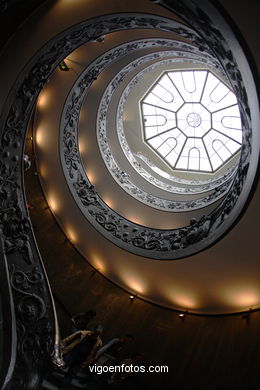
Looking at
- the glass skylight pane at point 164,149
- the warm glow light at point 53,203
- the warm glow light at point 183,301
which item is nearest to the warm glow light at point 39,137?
the warm glow light at point 53,203

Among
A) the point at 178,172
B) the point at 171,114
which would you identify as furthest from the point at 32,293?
the point at 171,114

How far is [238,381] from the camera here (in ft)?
22.6

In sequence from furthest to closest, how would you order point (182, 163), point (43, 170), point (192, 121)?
point (192, 121) < point (182, 163) < point (43, 170)

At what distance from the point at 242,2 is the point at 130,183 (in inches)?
316

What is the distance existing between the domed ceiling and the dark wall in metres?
0.31

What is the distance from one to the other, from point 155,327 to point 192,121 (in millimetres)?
9112

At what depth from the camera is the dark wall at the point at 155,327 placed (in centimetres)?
714

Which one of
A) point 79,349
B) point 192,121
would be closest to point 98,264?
point 79,349

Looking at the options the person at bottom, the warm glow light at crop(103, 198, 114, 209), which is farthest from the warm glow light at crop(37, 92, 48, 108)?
the person at bottom

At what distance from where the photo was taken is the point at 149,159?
46.6 ft

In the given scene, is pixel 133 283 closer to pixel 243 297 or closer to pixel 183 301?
pixel 183 301

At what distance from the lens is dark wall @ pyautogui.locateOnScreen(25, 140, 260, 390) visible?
23.4ft

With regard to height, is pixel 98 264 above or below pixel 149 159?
below

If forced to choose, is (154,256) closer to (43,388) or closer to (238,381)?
(238,381)
